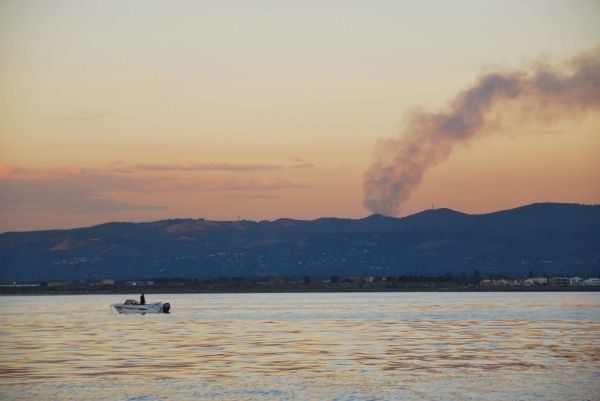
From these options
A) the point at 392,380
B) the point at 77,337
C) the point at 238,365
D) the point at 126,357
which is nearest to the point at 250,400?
the point at 392,380

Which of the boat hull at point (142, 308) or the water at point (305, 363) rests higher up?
the boat hull at point (142, 308)

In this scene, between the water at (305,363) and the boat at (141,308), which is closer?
the water at (305,363)

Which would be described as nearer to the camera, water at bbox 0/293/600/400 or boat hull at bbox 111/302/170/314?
water at bbox 0/293/600/400

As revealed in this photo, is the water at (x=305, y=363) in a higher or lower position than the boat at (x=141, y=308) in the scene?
lower

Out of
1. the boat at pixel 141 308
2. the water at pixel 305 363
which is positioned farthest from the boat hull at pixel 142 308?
the water at pixel 305 363

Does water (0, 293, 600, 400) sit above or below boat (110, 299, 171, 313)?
below

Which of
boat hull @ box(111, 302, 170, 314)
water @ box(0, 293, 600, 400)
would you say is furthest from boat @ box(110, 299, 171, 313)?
water @ box(0, 293, 600, 400)

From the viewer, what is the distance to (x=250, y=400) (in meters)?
34.5

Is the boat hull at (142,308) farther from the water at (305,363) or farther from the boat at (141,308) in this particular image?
the water at (305,363)

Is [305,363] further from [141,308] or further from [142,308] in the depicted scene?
[141,308]

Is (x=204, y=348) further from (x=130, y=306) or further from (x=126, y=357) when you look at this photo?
(x=130, y=306)

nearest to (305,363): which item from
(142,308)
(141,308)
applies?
(142,308)

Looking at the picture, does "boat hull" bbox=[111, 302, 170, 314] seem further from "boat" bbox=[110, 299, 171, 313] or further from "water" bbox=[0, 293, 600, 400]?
"water" bbox=[0, 293, 600, 400]

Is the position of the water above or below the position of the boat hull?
below
